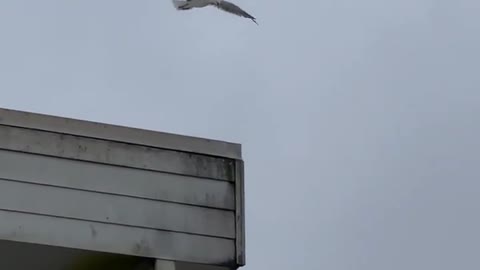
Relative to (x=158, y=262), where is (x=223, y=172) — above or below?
above

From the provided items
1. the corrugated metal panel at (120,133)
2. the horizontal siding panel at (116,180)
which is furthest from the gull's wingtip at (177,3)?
the horizontal siding panel at (116,180)

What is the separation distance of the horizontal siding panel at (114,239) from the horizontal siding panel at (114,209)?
40 millimetres

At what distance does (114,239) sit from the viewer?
25.5ft

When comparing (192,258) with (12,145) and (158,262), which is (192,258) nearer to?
(158,262)

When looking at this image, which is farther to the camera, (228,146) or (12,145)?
(228,146)

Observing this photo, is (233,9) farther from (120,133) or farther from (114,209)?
(114,209)

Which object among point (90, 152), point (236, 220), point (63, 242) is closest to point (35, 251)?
point (63, 242)

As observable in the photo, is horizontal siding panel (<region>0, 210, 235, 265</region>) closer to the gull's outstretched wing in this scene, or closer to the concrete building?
the concrete building

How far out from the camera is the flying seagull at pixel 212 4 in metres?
10.0

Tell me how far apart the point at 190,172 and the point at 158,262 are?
2.02 feet

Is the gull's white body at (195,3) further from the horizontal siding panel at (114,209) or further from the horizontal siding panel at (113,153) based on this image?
the horizontal siding panel at (114,209)

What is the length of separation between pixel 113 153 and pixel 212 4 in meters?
2.79

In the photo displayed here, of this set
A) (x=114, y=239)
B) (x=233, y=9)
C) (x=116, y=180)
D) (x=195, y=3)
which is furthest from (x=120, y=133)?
(x=233, y=9)

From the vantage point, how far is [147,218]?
7.90m
